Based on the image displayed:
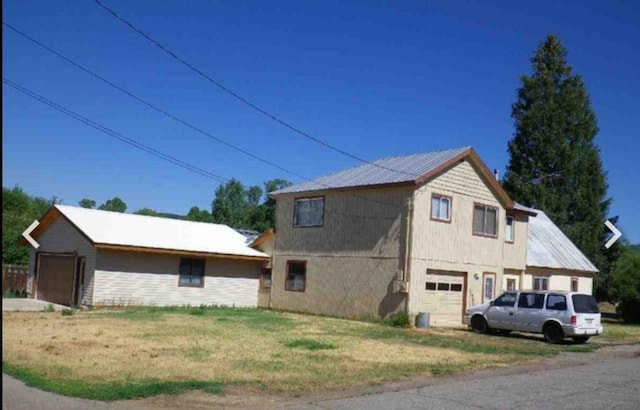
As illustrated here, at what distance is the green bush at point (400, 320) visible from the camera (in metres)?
25.0

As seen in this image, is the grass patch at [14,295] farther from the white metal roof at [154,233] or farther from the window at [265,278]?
the window at [265,278]

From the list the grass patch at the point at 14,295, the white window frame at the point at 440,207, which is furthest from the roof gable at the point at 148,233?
the white window frame at the point at 440,207

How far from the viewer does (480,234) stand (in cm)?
2900

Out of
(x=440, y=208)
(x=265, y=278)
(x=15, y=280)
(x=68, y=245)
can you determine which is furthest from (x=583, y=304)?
(x=15, y=280)

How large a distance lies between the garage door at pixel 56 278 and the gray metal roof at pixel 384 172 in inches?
389

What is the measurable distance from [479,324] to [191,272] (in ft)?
43.3

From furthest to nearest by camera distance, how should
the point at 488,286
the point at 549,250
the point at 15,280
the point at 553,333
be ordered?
the point at 549,250, the point at 15,280, the point at 488,286, the point at 553,333

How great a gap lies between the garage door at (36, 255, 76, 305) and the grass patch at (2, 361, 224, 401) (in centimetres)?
1841

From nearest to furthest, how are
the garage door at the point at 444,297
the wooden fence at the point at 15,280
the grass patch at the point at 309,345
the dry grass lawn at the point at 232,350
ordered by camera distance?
the dry grass lawn at the point at 232,350
the grass patch at the point at 309,345
the garage door at the point at 444,297
the wooden fence at the point at 15,280

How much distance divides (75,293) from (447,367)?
19.0 meters

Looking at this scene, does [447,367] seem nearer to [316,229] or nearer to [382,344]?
[382,344]

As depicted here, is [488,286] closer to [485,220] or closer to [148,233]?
[485,220]

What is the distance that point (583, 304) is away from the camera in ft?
73.1

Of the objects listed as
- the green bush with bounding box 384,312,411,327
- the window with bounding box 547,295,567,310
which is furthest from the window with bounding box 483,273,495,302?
the window with bounding box 547,295,567,310
